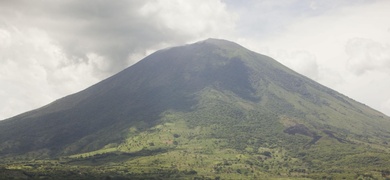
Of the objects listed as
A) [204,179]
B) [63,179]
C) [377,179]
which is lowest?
[377,179]

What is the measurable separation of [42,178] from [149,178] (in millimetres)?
49930

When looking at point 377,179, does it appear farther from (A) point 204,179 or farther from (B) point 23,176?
(B) point 23,176

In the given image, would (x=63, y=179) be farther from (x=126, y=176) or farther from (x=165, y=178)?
(x=165, y=178)

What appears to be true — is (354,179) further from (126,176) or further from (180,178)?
(126,176)

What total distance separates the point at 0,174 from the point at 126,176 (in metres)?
57.8

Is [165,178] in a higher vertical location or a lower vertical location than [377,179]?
higher

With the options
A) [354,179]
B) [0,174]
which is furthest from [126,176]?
[354,179]

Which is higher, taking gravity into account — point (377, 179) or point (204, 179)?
point (204, 179)

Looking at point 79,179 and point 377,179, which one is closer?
point 79,179

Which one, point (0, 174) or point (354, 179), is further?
point (354, 179)

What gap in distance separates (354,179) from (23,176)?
162 m

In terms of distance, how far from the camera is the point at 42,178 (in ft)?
591

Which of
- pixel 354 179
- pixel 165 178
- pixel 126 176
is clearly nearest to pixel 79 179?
pixel 126 176

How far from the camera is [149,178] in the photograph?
7697 inches
